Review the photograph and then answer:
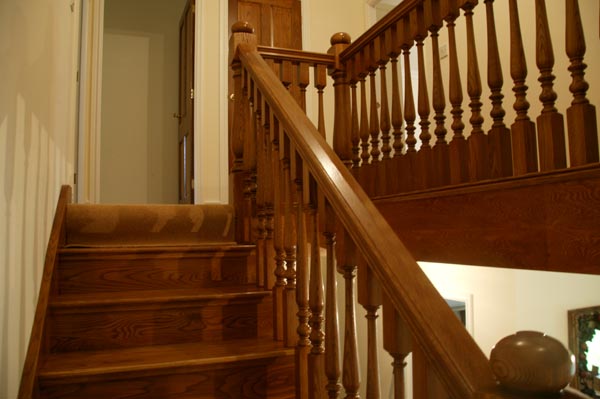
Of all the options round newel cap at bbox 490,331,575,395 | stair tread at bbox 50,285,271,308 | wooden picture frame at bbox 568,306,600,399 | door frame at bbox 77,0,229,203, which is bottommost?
wooden picture frame at bbox 568,306,600,399

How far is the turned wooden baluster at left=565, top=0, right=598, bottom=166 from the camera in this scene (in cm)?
121

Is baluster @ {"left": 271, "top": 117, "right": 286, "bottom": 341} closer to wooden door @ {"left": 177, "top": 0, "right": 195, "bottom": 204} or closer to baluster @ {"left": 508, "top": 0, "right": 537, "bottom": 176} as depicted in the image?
baluster @ {"left": 508, "top": 0, "right": 537, "bottom": 176}

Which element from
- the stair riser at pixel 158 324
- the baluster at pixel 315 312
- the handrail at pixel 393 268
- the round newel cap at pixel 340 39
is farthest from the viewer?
the round newel cap at pixel 340 39

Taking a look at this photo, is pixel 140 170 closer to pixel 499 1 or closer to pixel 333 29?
pixel 333 29

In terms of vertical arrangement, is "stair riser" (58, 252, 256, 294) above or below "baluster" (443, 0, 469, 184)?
below

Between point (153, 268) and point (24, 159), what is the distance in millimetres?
711

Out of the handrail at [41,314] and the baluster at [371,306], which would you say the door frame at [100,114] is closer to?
the handrail at [41,314]

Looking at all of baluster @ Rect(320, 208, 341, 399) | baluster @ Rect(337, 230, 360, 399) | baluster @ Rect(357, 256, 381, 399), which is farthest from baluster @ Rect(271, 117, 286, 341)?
baluster @ Rect(357, 256, 381, 399)

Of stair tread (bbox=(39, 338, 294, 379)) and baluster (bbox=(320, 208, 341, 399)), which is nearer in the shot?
baluster (bbox=(320, 208, 341, 399))

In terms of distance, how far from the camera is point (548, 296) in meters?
3.48

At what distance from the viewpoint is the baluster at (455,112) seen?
1.63 metres

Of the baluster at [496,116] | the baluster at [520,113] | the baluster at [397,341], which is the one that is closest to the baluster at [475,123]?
the baluster at [496,116]

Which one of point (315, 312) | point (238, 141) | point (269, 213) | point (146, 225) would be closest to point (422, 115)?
point (269, 213)

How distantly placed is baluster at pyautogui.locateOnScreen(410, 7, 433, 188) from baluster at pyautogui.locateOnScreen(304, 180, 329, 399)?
2.38 ft
